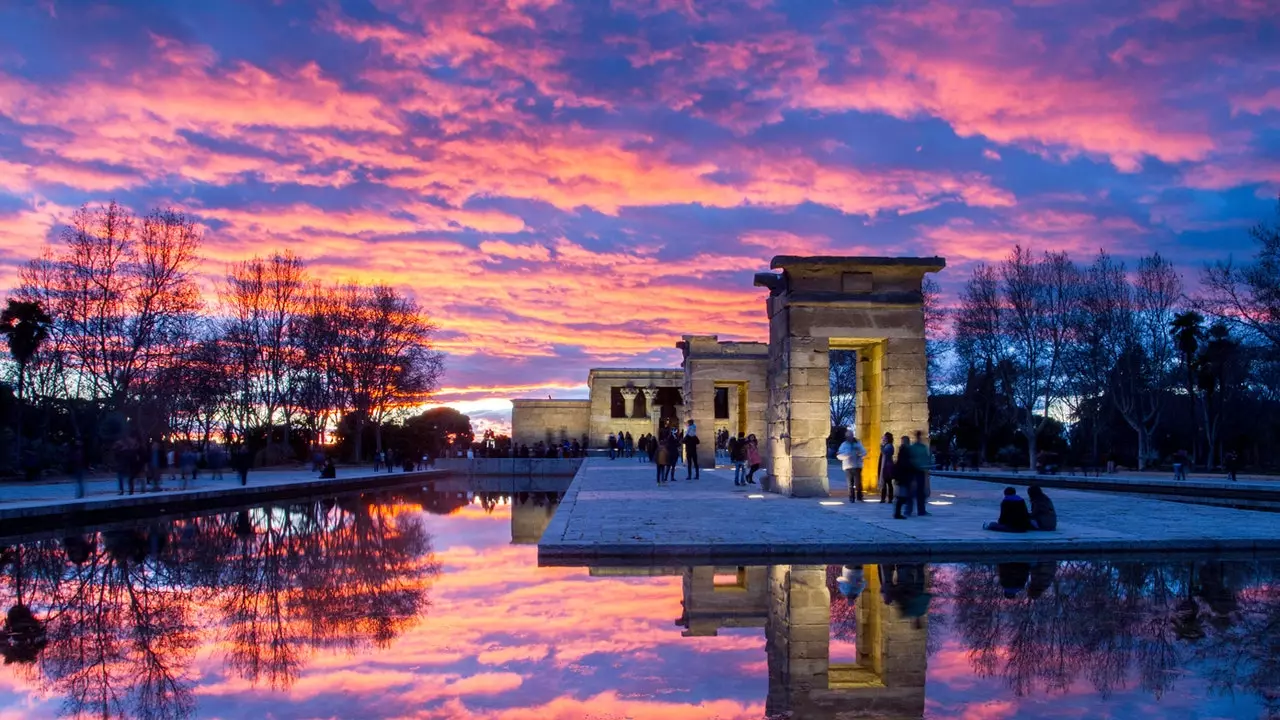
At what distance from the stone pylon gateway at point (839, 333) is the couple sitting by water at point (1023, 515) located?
20.1ft

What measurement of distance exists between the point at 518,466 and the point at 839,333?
104 feet

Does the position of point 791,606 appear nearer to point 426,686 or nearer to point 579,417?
point 426,686

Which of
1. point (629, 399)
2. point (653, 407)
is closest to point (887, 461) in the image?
point (653, 407)

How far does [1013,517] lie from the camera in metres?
12.9

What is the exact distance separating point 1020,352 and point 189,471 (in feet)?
117

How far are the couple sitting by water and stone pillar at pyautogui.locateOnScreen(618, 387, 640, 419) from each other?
5207cm

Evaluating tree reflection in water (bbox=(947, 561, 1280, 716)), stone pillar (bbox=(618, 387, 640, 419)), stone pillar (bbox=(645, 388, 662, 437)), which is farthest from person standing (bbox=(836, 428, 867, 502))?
stone pillar (bbox=(618, 387, 640, 419))

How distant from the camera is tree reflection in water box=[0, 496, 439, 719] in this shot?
6.23 m

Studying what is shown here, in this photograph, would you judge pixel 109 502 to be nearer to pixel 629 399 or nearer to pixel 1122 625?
pixel 1122 625

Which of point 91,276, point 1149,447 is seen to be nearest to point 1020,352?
→ point 1149,447

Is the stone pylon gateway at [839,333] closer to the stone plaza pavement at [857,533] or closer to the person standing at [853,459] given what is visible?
the person standing at [853,459]

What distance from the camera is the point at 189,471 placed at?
120 ft

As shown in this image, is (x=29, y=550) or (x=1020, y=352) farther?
(x=1020, y=352)

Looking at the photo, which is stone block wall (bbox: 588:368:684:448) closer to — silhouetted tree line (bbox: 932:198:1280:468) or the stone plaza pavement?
silhouetted tree line (bbox: 932:198:1280:468)
